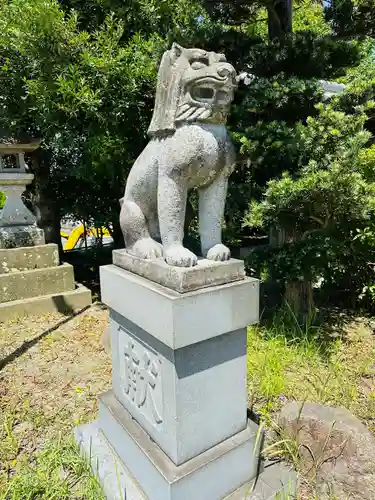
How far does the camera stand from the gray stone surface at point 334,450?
195 cm

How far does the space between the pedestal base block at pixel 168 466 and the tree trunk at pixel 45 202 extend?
4.87m

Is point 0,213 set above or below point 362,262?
above

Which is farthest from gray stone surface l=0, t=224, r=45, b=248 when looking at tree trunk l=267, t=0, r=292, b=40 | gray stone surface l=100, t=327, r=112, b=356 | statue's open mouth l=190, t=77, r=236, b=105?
statue's open mouth l=190, t=77, r=236, b=105

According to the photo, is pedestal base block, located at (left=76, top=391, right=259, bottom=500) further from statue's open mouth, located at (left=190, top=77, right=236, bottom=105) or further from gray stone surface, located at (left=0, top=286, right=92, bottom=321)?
gray stone surface, located at (left=0, top=286, right=92, bottom=321)

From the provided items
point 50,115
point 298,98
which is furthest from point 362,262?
point 50,115

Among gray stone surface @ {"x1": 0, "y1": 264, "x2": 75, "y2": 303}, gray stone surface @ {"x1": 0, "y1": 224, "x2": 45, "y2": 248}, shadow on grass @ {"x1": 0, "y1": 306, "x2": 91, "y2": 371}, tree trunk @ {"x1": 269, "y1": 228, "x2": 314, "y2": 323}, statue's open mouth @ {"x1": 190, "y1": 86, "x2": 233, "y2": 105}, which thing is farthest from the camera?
gray stone surface @ {"x1": 0, "y1": 224, "x2": 45, "y2": 248}

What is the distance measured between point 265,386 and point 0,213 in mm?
4041

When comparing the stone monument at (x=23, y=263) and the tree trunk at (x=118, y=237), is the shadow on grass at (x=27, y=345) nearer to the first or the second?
the stone monument at (x=23, y=263)

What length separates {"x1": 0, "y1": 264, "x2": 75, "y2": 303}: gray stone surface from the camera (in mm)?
4363

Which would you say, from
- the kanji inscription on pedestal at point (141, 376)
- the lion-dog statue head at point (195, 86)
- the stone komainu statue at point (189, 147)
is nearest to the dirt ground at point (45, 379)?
the kanji inscription on pedestal at point (141, 376)

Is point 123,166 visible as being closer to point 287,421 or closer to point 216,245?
point 216,245

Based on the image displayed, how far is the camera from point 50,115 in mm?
3586

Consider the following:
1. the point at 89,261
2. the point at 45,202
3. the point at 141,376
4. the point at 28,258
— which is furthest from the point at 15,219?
the point at 141,376

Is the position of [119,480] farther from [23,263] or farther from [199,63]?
[23,263]
